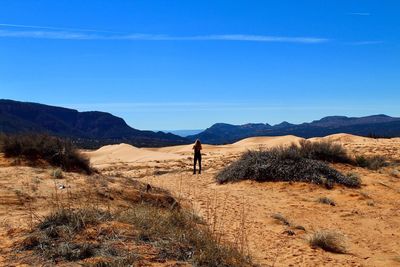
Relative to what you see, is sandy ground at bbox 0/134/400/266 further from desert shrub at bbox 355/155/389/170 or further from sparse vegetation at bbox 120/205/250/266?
desert shrub at bbox 355/155/389/170

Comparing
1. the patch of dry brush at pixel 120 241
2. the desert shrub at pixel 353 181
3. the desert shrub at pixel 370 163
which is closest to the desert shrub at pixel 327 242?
the patch of dry brush at pixel 120 241

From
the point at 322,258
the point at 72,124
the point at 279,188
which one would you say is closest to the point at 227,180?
the point at 279,188

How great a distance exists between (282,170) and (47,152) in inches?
336

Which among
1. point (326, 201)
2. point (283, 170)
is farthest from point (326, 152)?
point (326, 201)

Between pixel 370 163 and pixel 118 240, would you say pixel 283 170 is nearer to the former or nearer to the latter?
pixel 370 163

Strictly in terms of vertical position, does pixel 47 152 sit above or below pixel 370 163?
above

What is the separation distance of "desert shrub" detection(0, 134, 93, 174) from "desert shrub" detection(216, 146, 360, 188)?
17.8 feet

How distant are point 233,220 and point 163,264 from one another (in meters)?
5.26

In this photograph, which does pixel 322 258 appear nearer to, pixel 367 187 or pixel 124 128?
pixel 367 187

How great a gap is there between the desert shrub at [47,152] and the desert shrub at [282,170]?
5.43 m

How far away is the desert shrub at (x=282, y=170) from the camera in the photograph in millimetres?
16859

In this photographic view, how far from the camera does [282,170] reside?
56.8ft

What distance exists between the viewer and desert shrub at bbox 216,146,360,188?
1686cm

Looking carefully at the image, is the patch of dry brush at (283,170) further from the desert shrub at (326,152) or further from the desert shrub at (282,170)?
the desert shrub at (326,152)
